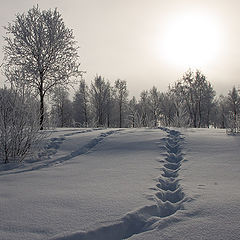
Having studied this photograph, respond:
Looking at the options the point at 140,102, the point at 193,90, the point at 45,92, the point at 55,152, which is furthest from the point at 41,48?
the point at 140,102

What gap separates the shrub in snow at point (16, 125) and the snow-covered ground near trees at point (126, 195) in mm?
422

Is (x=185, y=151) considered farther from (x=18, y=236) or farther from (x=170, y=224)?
(x=18, y=236)

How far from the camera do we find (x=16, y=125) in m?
5.35

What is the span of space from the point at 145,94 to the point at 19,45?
29443mm

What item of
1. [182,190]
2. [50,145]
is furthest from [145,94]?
[182,190]

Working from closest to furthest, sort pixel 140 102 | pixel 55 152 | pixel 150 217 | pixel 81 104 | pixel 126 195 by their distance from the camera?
1. pixel 150 217
2. pixel 126 195
3. pixel 55 152
4. pixel 81 104
5. pixel 140 102

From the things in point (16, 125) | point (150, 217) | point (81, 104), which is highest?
point (81, 104)

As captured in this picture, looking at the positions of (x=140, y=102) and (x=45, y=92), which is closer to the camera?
(x=45, y=92)

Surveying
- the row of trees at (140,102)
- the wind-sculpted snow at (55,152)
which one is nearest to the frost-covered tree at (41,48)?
the wind-sculpted snow at (55,152)

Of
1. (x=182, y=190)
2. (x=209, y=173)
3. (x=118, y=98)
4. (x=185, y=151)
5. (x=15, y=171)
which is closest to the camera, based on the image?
(x=182, y=190)

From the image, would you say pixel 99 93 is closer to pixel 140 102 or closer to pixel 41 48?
pixel 140 102

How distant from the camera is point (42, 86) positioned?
44.2ft

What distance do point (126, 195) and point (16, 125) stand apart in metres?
3.52

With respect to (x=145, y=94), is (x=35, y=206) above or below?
below
